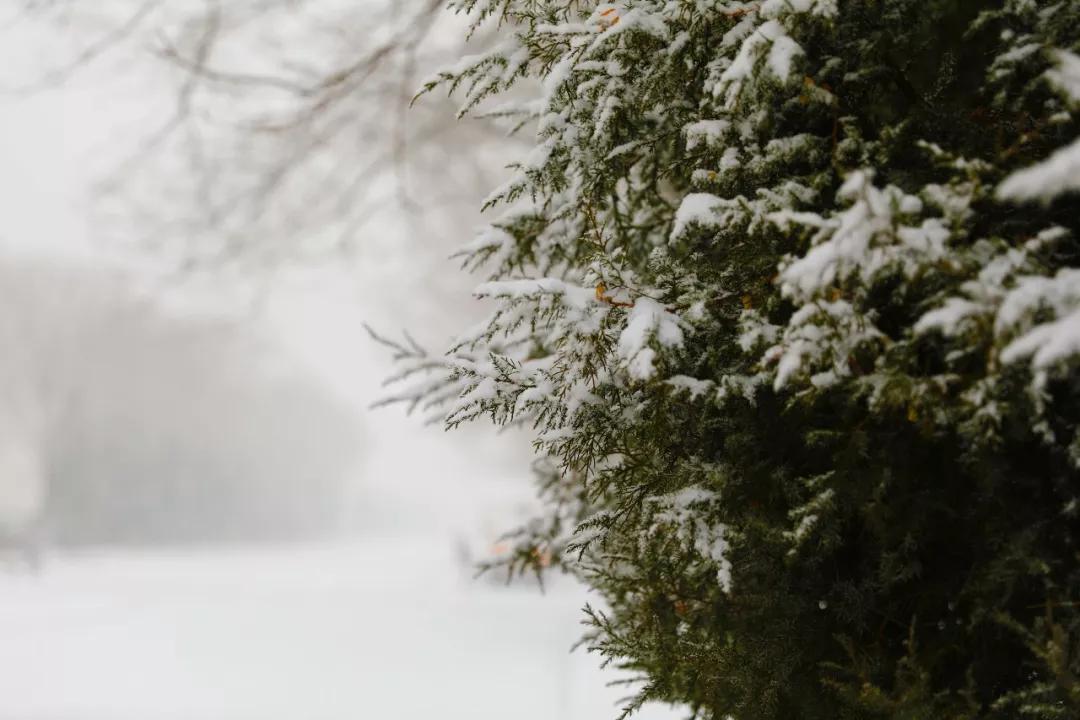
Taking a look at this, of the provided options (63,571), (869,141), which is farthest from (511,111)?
(63,571)

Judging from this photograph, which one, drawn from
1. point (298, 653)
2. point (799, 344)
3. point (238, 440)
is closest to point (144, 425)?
point (238, 440)

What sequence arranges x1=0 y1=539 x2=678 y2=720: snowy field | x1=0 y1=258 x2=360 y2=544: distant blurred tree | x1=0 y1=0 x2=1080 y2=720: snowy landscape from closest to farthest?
x1=0 y1=0 x2=1080 y2=720: snowy landscape
x1=0 y1=539 x2=678 y2=720: snowy field
x1=0 y1=258 x2=360 y2=544: distant blurred tree

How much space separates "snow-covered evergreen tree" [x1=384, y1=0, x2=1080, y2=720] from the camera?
1.81 meters

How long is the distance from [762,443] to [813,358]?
45cm

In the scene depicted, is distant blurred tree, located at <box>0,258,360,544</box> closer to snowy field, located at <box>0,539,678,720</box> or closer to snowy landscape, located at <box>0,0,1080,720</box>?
snowy field, located at <box>0,539,678,720</box>

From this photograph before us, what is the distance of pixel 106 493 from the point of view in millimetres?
33812

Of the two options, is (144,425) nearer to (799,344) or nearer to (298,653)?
(298,653)

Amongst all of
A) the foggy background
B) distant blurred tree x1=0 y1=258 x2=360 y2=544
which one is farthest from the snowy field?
distant blurred tree x1=0 y1=258 x2=360 y2=544

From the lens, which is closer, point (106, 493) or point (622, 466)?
point (622, 466)

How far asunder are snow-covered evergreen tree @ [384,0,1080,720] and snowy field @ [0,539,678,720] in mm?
2925

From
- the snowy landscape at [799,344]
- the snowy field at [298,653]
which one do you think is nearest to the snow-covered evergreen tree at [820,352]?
the snowy landscape at [799,344]

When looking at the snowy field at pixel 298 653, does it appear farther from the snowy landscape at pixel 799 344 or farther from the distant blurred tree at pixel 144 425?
the distant blurred tree at pixel 144 425

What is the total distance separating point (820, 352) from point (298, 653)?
918cm

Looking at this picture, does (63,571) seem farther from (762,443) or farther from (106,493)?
(762,443)
